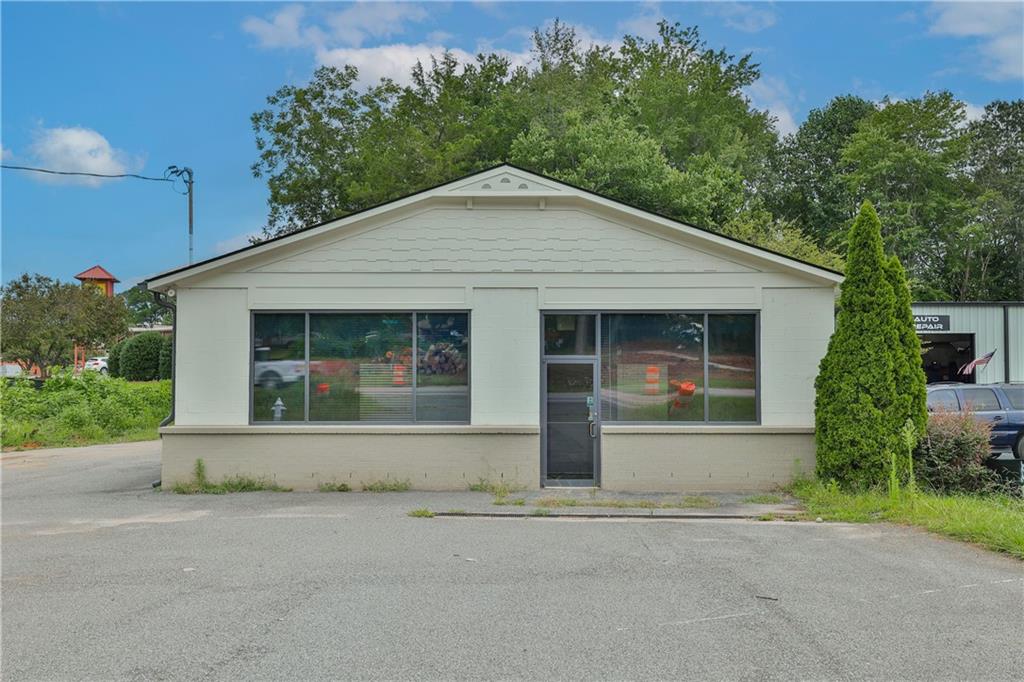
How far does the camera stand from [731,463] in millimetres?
12125

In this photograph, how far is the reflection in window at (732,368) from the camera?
40.4 ft

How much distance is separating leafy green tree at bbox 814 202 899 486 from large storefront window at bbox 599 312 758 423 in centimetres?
129

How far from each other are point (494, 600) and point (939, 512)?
19.9 feet

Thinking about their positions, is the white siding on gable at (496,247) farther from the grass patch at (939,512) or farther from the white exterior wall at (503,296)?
the grass patch at (939,512)

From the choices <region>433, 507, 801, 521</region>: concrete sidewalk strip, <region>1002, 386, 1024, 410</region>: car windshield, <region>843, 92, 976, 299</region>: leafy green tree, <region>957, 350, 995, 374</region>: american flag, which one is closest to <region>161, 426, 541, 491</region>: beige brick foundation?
<region>433, 507, 801, 521</region>: concrete sidewalk strip

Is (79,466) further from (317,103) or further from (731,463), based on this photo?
(317,103)

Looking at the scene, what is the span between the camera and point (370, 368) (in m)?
12.4

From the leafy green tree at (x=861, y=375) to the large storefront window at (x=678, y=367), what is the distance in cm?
129

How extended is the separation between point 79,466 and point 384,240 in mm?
8409

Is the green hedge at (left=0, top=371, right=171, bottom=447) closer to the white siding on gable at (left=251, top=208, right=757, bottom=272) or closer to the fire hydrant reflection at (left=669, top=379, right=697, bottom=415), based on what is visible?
the white siding on gable at (left=251, top=208, right=757, bottom=272)

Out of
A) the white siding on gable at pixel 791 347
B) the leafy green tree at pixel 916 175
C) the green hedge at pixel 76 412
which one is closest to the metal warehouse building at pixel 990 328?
the leafy green tree at pixel 916 175

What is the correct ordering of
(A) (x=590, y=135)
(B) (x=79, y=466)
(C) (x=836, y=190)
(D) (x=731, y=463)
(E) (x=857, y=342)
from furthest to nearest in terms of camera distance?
(C) (x=836, y=190)
(A) (x=590, y=135)
(B) (x=79, y=466)
(D) (x=731, y=463)
(E) (x=857, y=342)

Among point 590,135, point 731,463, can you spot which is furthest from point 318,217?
point 731,463

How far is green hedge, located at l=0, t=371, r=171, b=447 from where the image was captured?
19.9 m
